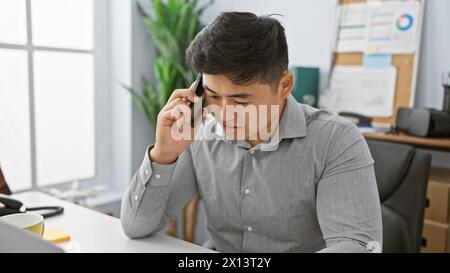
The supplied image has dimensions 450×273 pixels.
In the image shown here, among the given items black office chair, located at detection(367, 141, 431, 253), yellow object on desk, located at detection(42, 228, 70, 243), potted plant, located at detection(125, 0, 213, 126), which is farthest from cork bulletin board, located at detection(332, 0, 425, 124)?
yellow object on desk, located at detection(42, 228, 70, 243)

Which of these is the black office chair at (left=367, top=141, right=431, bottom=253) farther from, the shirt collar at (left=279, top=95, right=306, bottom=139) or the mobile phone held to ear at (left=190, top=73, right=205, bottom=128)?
the mobile phone held to ear at (left=190, top=73, right=205, bottom=128)

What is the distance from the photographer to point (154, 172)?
Result: 116 cm

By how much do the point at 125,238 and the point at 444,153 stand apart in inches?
62.6

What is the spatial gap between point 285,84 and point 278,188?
0.94ft

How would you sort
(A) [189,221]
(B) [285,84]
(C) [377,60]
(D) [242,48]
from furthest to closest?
(A) [189,221]
(C) [377,60]
(B) [285,84]
(D) [242,48]

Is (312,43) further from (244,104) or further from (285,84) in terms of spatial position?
(244,104)

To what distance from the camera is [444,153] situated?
203 cm

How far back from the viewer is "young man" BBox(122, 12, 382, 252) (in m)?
1.01

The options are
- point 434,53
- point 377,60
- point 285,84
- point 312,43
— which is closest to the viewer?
point 285,84

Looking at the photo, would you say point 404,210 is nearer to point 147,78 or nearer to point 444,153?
point 444,153

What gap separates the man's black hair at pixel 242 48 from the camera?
99 cm

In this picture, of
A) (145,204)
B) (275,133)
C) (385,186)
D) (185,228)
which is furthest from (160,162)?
(185,228)

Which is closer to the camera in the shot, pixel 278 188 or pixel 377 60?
pixel 278 188

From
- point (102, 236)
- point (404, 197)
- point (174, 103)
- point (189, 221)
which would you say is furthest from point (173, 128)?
point (189, 221)
